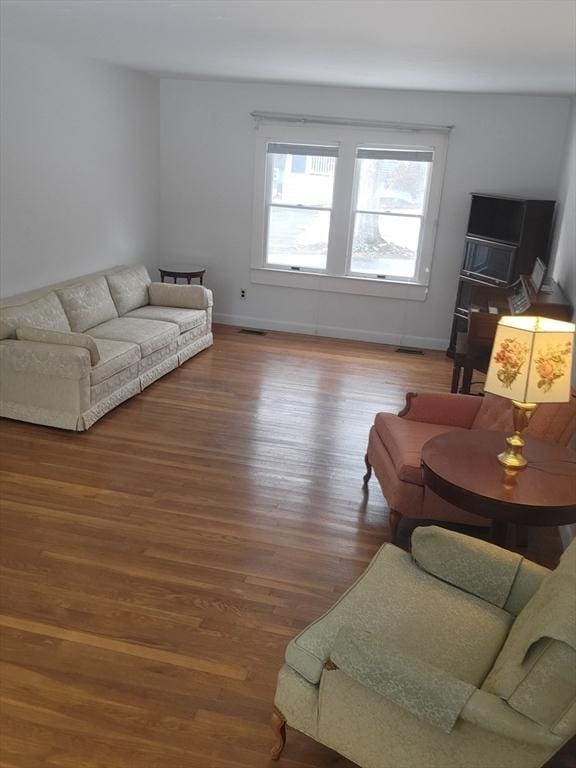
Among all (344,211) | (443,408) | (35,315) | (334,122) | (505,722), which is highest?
(334,122)

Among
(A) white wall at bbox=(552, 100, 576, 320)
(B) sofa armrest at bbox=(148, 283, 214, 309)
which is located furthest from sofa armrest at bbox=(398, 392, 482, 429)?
(B) sofa armrest at bbox=(148, 283, 214, 309)

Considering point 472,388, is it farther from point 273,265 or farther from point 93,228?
point 93,228

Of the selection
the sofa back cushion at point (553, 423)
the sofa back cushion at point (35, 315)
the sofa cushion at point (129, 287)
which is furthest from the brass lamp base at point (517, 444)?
the sofa cushion at point (129, 287)

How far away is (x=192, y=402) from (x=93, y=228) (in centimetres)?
216

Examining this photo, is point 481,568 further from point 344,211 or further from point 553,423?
point 344,211

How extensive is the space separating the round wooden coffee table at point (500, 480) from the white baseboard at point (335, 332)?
433 centimetres

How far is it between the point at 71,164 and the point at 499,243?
398 cm

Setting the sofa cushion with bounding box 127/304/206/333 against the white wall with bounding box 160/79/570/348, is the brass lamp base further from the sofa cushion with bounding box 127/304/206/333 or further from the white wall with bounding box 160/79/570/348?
the white wall with bounding box 160/79/570/348

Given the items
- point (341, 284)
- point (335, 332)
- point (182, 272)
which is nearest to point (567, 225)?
point (341, 284)

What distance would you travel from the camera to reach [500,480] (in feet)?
8.79

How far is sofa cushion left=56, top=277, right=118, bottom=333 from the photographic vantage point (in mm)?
5323

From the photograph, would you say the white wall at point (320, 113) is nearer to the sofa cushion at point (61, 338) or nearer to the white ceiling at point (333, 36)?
the white ceiling at point (333, 36)

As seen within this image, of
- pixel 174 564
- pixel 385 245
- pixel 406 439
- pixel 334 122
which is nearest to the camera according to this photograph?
pixel 174 564

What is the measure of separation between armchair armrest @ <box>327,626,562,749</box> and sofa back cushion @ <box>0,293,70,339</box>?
3.60 metres
